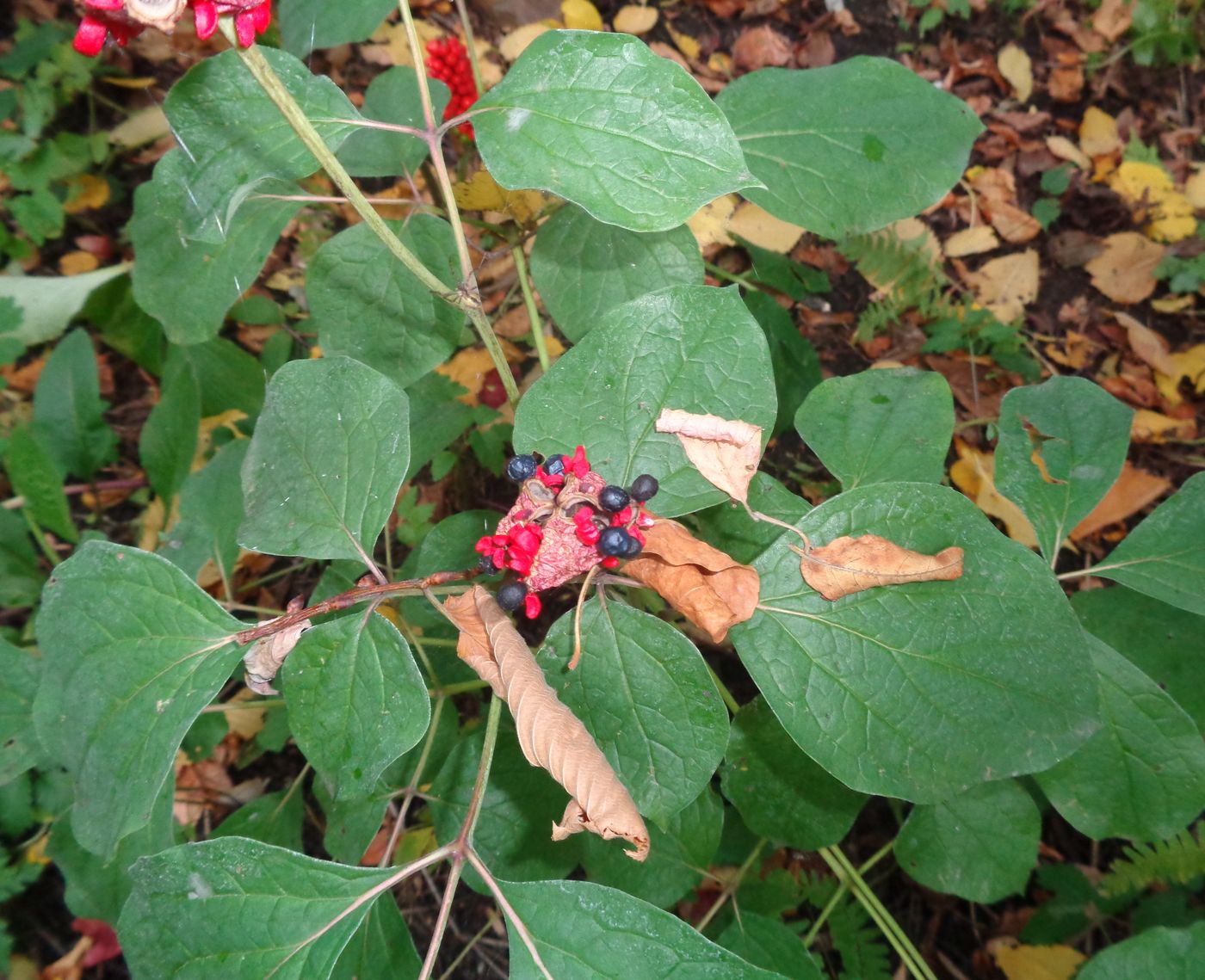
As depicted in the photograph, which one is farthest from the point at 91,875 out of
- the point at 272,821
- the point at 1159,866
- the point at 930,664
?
the point at 1159,866

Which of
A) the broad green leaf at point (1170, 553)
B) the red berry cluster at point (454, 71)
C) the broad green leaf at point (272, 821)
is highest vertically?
the red berry cluster at point (454, 71)

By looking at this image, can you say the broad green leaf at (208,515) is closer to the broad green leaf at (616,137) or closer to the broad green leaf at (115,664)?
the broad green leaf at (115,664)

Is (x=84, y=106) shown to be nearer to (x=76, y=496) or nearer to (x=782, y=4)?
(x=76, y=496)

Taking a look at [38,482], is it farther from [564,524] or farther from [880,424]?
[880,424]

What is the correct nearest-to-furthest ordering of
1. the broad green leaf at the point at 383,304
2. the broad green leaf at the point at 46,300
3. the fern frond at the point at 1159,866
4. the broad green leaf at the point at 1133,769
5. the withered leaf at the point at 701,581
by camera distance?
the withered leaf at the point at 701,581 → the broad green leaf at the point at 1133,769 → the broad green leaf at the point at 383,304 → the fern frond at the point at 1159,866 → the broad green leaf at the point at 46,300

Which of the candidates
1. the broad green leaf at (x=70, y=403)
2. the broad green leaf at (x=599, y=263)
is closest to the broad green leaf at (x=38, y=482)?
the broad green leaf at (x=70, y=403)

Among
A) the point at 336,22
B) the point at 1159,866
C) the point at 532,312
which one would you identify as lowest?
Result: the point at 1159,866

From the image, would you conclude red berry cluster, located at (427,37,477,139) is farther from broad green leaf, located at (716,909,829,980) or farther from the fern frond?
the fern frond
